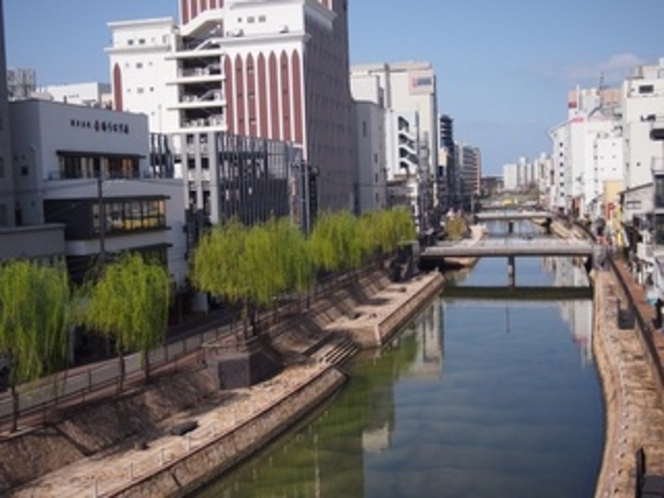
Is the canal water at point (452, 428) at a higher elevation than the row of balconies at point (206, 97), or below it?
below

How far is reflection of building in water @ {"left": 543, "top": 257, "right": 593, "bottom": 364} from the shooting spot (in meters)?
38.2

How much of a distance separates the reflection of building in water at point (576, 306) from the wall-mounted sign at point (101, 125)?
19666 millimetres

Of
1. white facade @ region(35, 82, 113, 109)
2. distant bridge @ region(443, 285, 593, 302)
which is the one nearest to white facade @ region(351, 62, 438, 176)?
white facade @ region(35, 82, 113, 109)

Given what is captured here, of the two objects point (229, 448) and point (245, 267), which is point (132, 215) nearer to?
point (245, 267)

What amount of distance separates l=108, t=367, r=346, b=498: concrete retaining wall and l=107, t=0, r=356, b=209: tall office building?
2651 centimetres

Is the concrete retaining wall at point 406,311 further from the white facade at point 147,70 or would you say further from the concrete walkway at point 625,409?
the white facade at point 147,70

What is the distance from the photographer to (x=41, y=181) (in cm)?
2752

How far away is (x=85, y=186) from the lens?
2731cm

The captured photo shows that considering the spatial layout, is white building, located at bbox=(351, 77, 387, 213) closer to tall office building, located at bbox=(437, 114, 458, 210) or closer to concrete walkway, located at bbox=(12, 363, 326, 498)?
concrete walkway, located at bbox=(12, 363, 326, 498)

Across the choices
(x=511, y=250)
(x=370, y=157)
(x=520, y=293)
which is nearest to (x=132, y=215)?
(x=520, y=293)

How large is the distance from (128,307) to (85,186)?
269 inches

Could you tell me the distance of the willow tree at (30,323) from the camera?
17984 millimetres

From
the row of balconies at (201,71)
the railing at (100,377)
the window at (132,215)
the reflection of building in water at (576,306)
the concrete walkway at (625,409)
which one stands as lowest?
the reflection of building in water at (576,306)

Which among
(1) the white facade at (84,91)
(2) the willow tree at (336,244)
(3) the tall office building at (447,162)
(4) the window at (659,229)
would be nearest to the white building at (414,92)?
(3) the tall office building at (447,162)
